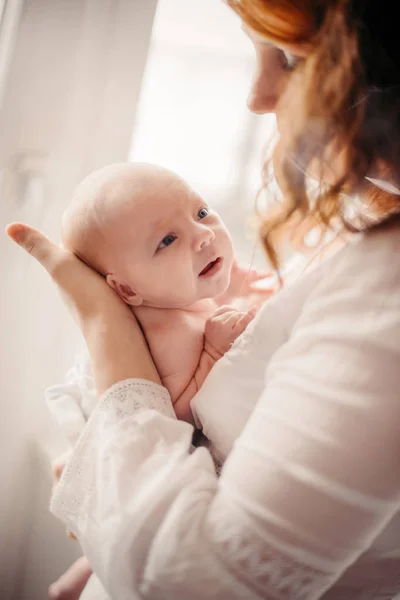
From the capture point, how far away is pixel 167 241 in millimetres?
766

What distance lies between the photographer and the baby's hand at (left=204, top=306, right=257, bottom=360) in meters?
0.75

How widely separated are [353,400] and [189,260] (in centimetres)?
38

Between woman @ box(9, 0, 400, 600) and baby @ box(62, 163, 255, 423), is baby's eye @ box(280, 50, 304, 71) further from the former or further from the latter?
baby @ box(62, 163, 255, 423)

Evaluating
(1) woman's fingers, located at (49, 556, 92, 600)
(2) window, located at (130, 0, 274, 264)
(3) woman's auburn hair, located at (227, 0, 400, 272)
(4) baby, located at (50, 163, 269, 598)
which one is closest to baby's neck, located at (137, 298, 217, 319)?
(4) baby, located at (50, 163, 269, 598)

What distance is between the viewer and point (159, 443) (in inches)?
22.6

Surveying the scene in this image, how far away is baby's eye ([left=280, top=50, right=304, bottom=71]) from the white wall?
49cm

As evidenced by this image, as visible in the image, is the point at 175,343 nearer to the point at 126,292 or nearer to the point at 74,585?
the point at 126,292

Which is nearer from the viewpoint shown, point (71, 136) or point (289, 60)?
point (289, 60)

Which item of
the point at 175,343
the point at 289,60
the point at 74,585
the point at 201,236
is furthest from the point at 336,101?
the point at 74,585

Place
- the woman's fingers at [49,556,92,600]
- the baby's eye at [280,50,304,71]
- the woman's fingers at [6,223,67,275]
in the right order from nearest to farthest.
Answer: the baby's eye at [280,50,304,71]
the woman's fingers at [6,223,67,275]
the woman's fingers at [49,556,92,600]

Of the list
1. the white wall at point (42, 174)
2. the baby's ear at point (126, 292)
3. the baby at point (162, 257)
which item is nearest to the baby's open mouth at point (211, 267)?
the baby at point (162, 257)

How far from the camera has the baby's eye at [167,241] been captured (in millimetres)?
764

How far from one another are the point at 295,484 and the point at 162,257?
0.40 metres

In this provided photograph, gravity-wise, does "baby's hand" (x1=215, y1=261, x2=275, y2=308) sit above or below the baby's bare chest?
above
